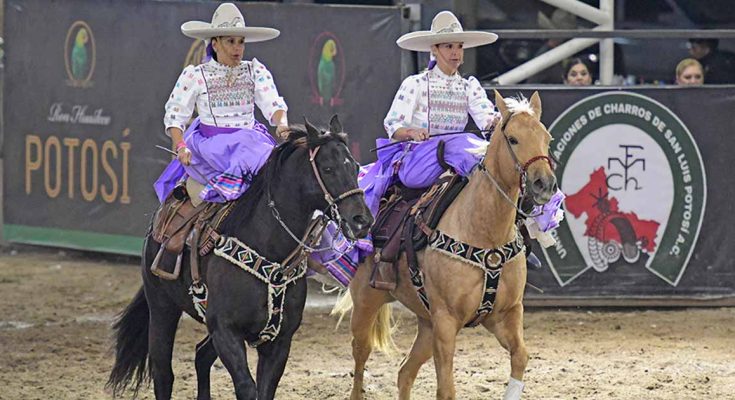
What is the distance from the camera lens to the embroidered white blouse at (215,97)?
6.83 m

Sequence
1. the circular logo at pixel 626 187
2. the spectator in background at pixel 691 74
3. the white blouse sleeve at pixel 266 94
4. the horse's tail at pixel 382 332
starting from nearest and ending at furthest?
the white blouse sleeve at pixel 266 94, the horse's tail at pixel 382 332, the circular logo at pixel 626 187, the spectator in background at pixel 691 74

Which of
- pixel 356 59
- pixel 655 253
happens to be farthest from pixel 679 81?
pixel 356 59

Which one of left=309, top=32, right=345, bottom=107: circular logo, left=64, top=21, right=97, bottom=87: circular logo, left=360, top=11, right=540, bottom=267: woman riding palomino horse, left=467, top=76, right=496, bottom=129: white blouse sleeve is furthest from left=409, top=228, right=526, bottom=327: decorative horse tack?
left=64, top=21, right=97, bottom=87: circular logo

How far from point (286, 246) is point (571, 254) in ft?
14.7

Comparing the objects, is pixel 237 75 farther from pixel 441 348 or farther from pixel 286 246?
pixel 441 348

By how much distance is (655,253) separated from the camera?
10328 mm

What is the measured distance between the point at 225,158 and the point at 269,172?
0.37 metres

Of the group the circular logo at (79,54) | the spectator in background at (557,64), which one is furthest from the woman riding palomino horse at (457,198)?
the circular logo at (79,54)

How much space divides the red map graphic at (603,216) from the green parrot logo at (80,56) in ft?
16.7

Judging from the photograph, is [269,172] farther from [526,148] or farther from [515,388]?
[515,388]

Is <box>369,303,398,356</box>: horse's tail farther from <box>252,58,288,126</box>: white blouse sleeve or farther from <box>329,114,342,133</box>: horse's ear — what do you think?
A: <box>329,114,342,133</box>: horse's ear

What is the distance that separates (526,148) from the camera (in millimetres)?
6383

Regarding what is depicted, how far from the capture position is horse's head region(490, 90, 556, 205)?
6215 mm

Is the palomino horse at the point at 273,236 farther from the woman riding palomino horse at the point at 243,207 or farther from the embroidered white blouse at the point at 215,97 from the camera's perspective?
the embroidered white blouse at the point at 215,97
